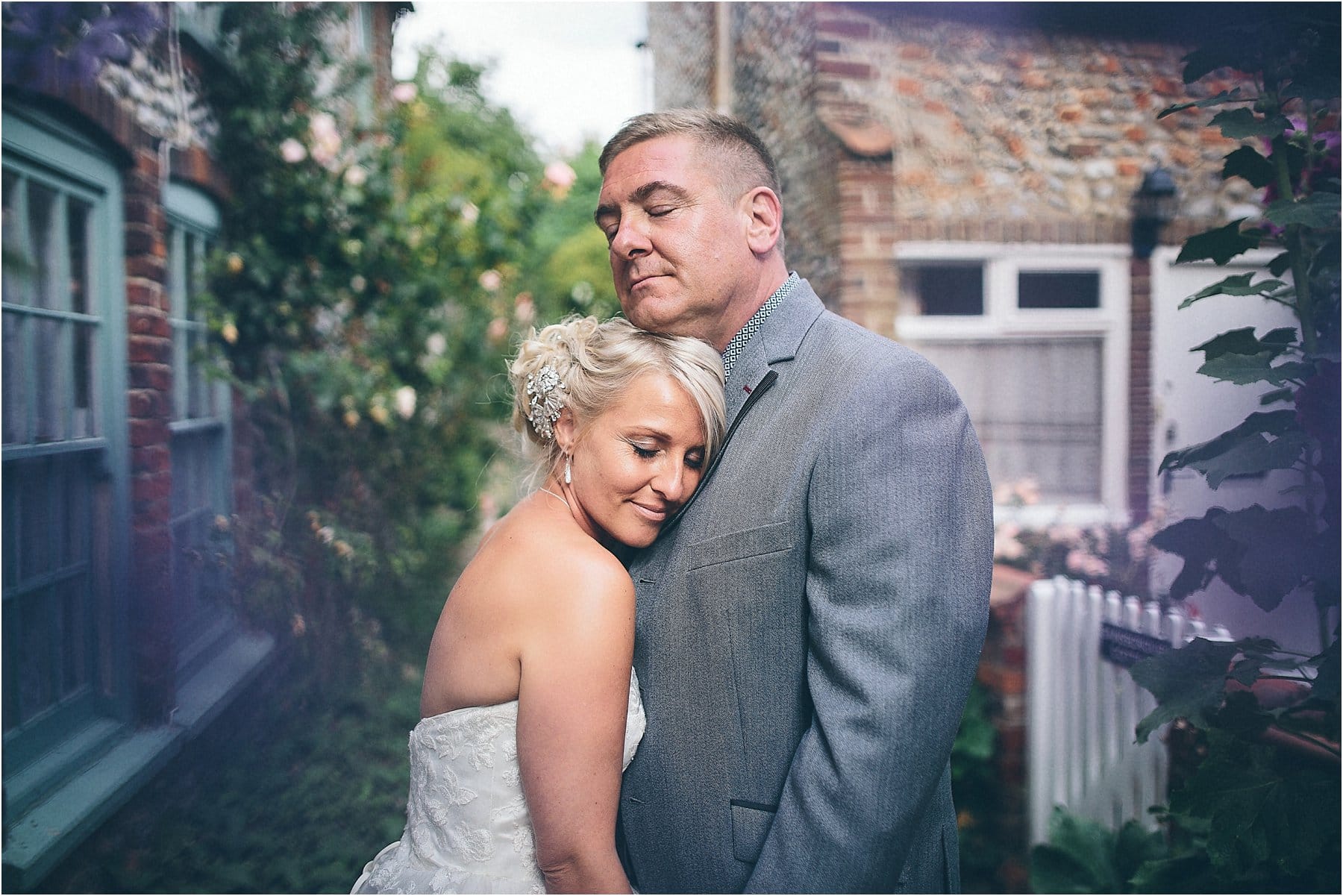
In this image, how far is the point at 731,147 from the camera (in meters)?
1.78

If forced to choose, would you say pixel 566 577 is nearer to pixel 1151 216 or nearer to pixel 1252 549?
pixel 1252 549

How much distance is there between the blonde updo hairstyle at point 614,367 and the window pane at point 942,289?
10.8 feet

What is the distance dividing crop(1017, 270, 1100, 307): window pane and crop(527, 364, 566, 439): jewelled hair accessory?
378 cm

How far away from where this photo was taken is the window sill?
229 cm

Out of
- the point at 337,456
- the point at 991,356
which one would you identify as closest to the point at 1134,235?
the point at 991,356

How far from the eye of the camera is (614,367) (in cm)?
162

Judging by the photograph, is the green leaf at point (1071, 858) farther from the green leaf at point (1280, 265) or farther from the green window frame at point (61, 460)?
the green window frame at point (61, 460)

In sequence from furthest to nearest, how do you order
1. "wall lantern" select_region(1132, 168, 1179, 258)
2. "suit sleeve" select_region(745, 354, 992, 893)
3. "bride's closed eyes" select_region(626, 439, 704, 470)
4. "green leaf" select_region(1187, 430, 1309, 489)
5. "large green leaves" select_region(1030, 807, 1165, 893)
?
"wall lantern" select_region(1132, 168, 1179, 258) < "large green leaves" select_region(1030, 807, 1165, 893) < "green leaf" select_region(1187, 430, 1309, 489) < "bride's closed eyes" select_region(626, 439, 704, 470) < "suit sleeve" select_region(745, 354, 992, 893)

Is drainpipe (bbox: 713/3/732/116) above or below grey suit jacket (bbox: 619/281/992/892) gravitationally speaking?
above

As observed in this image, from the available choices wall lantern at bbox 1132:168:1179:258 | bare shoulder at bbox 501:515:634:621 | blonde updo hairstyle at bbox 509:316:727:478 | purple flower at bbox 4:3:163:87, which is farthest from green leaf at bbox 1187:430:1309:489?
wall lantern at bbox 1132:168:1179:258

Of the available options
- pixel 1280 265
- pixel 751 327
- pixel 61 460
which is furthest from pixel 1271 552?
pixel 61 460

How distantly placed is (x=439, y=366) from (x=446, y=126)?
296 cm

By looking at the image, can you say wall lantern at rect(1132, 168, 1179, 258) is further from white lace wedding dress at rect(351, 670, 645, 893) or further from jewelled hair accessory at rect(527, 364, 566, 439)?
white lace wedding dress at rect(351, 670, 645, 893)

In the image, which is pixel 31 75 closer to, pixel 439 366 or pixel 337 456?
pixel 337 456
